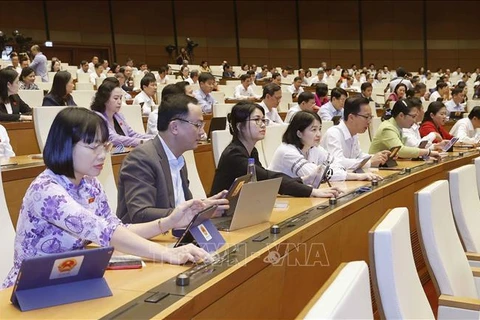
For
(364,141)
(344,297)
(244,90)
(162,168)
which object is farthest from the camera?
(244,90)

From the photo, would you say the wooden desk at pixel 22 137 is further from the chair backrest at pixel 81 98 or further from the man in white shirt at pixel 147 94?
the man in white shirt at pixel 147 94

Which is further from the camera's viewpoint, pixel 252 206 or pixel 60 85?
pixel 60 85

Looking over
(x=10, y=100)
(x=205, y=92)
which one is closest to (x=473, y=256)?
(x=10, y=100)

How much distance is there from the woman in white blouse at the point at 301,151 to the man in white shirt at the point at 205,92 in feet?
12.1

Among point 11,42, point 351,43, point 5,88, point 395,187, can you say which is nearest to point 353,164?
point 395,187

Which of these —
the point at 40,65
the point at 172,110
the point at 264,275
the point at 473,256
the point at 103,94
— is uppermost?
the point at 40,65

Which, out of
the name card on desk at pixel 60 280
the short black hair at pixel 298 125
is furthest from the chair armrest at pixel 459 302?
the short black hair at pixel 298 125

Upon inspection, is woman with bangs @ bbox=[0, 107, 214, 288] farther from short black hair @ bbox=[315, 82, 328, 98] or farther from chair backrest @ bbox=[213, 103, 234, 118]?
short black hair @ bbox=[315, 82, 328, 98]

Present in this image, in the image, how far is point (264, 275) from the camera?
1.54 meters

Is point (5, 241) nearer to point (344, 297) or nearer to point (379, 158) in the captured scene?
point (344, 297)

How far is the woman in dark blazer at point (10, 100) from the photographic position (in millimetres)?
4312

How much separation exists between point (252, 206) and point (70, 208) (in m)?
0.61

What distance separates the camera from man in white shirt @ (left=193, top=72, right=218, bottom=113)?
6.48m

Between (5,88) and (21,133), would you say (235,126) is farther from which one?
(5,88)
